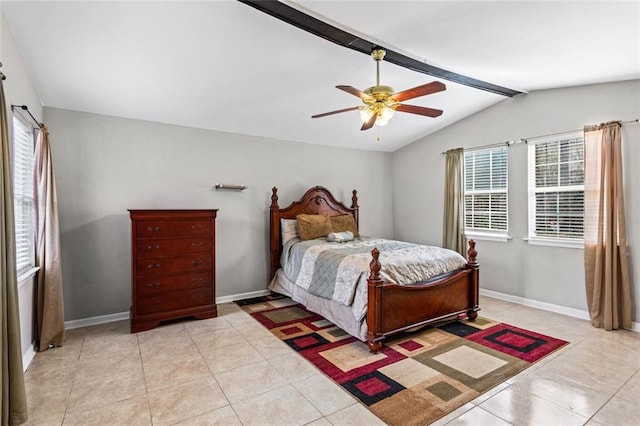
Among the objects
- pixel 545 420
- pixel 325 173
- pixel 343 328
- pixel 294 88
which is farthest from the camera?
pixel 325 173

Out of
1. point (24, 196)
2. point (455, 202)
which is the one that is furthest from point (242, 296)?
point (455, 202)

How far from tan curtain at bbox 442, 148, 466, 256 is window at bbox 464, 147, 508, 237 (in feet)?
0.61

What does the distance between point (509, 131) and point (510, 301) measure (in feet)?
7.81

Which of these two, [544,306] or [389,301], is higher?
Result: [389,301]

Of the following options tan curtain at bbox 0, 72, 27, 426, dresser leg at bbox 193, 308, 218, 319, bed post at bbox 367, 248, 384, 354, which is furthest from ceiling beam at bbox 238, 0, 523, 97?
dresser leg at bbox 193, 308, 218, 319

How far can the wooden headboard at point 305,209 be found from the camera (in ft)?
16.0

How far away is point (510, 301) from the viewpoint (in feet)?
14.9

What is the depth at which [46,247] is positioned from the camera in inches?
118

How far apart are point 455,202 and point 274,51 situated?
3.52 metres

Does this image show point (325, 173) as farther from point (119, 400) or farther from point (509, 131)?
point (119, 400)

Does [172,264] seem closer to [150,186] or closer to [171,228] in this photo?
[171,228]

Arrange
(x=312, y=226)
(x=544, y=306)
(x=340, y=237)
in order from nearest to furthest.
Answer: (x=544, y=306) → (x=340, y=237) → (x=312, y=226)

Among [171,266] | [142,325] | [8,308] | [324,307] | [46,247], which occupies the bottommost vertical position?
[142,325]

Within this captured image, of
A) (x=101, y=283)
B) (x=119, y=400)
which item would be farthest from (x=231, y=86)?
(x=119, y=400)
